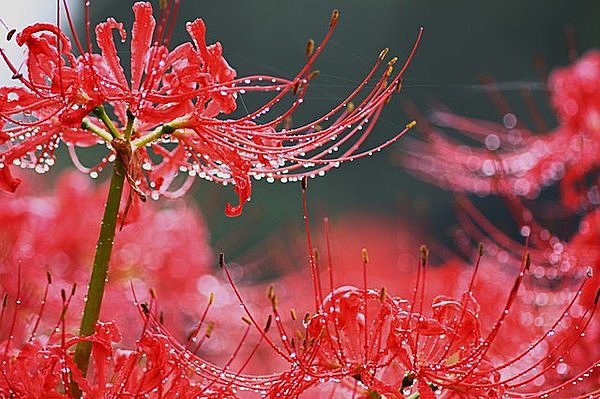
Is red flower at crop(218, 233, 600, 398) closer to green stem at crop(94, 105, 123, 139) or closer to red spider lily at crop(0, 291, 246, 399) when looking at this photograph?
red spider lily at crop(0, 291, 246, 399)

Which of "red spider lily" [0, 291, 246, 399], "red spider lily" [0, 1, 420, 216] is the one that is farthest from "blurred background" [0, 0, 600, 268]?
"red spider lily" [0, 291, 246, 399]

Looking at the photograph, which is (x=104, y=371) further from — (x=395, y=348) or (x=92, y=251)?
(x=92, y=251)

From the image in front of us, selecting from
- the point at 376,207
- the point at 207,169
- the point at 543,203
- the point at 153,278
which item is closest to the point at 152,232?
the point at 153,278

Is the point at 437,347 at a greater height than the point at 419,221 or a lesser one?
lesser

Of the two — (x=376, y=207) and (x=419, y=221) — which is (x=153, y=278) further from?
(x=376, y=207)

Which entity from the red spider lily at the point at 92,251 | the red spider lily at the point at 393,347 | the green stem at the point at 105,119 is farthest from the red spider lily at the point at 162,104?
the red spider lily at the point at 92,251

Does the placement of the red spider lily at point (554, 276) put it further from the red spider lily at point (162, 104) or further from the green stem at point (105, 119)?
the green stem at point (105, 119)
